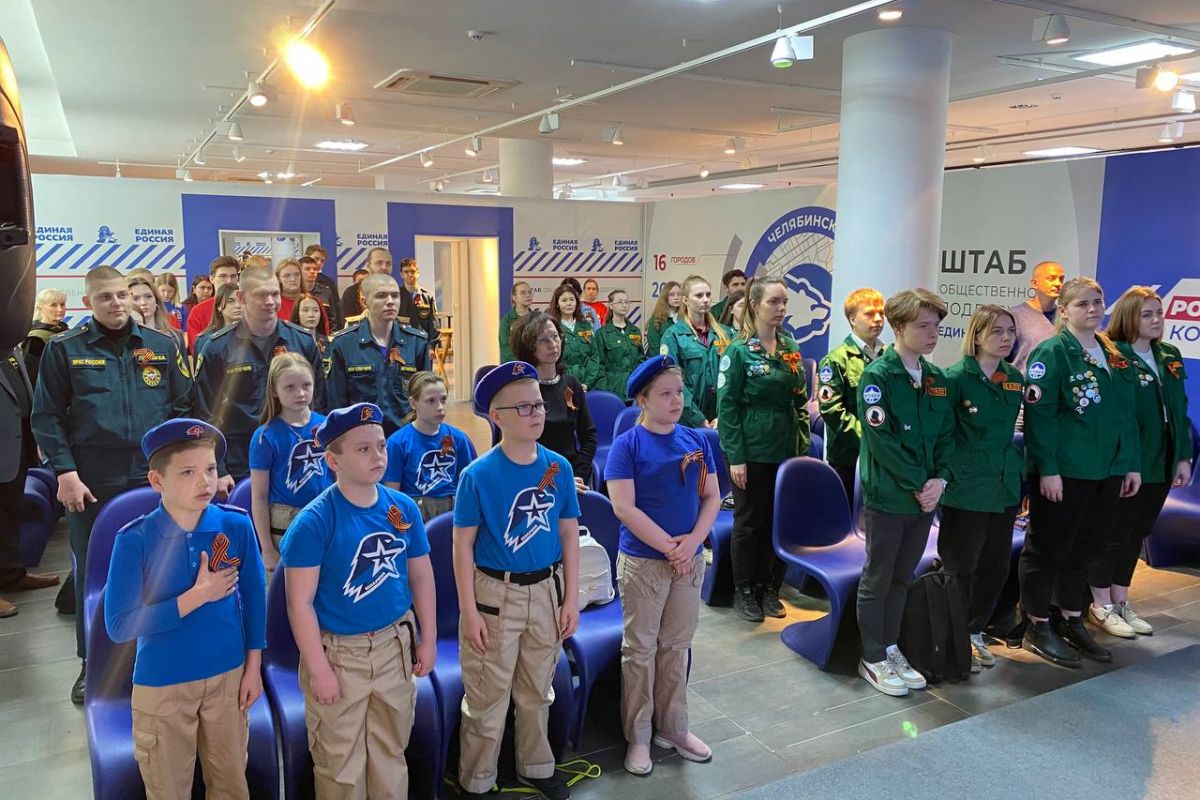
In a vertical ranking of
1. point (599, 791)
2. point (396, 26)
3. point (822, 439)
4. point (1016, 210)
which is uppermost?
point (396, 26)

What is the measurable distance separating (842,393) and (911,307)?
792mm

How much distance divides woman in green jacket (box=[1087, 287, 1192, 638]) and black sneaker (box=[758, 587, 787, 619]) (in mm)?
1461

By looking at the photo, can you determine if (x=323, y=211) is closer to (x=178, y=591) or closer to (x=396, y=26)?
(x=396, y=26)

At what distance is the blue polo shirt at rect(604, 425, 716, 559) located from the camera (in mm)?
2750

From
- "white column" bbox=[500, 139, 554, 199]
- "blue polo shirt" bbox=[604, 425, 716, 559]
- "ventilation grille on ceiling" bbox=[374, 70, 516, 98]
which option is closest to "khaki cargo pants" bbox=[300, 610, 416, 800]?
"blue polo shirt" bbox=[604, 425, 716, 559]

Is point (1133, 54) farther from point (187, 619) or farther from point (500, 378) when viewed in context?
point (187, 619)

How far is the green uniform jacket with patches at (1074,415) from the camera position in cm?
359

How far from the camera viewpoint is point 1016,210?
→ 683 centimetres

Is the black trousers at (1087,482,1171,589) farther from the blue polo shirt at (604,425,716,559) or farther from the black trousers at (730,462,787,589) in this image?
the blue polo shirt at (604,425,716,559)

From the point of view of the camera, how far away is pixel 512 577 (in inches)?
97.6

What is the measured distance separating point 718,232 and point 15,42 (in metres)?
7.25

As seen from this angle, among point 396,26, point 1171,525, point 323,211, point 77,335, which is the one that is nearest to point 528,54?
point 396,26

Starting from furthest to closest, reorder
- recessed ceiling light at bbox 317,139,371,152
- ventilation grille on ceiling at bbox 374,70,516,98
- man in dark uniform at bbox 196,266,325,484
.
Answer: recessed ceiling light at bbox 317,139,371,152 < ventilation grille on ceiling at bbox 374,70,516,98 < man in dark uniform at bbox 196,266,325,484

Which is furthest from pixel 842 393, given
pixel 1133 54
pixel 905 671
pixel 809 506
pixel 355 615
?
pixel 1133 54
